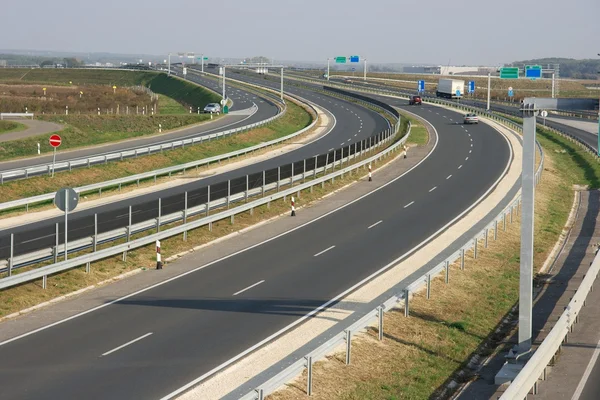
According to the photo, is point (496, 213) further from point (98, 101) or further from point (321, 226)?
point (98, 101)

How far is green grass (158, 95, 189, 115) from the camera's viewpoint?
353ft

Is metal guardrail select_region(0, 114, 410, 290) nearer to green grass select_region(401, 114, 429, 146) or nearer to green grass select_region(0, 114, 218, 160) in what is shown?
green grass select_region(401, 114, 429, 146)

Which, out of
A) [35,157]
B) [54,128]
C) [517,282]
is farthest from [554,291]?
[54,128]

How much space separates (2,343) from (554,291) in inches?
570

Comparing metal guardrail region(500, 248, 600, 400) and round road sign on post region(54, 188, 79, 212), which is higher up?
round road sign on post region(54, 188, 79, 212)

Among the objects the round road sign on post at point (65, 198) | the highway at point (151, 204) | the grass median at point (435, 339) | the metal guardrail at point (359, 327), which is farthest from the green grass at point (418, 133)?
the round road sign on post at point (65, 198)

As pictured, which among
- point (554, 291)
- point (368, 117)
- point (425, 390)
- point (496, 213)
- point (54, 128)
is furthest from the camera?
point (368, 117)

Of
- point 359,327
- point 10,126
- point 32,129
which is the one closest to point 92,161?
point 32,129

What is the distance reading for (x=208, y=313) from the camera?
2180 cm

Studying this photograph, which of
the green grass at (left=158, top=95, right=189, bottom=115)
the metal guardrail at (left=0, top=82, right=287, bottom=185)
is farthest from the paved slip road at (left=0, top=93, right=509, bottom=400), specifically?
the green grass at (left=158, top=95, right=189, bottom=115)

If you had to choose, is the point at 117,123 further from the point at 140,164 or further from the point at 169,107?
the point at 169,107

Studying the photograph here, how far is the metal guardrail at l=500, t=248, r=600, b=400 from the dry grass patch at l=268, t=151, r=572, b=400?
5.90ft

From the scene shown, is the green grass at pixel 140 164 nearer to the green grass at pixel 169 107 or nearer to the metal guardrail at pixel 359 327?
the metal guardrail at pixel 359 327

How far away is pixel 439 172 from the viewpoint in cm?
5278
